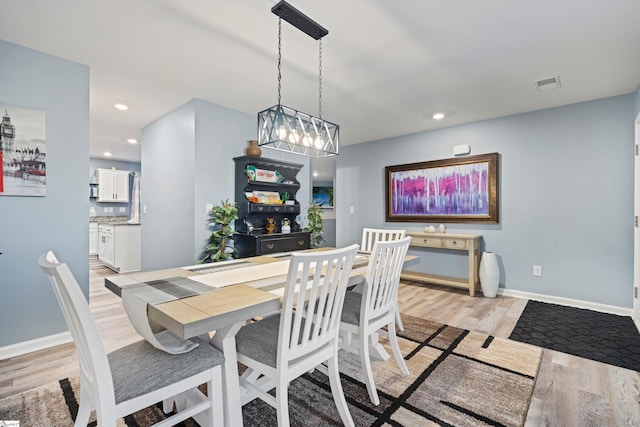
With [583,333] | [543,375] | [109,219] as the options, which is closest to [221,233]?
[543,375]

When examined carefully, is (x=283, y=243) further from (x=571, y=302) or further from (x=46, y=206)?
(x=571, y=302)

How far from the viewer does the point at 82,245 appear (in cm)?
267

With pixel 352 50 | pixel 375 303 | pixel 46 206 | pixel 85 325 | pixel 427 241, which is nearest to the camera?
pixel 85 325

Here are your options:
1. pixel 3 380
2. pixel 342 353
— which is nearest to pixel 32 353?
pixel 3 380

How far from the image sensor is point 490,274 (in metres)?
3.78

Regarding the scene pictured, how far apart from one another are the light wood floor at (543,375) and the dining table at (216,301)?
113cm

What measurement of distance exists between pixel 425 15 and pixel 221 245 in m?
2.87

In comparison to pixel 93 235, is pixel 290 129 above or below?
above

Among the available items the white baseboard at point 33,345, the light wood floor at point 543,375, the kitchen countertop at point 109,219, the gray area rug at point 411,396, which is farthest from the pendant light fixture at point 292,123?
the kitchen countertop at point 109,219

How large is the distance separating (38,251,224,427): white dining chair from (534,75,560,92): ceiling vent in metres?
3.53

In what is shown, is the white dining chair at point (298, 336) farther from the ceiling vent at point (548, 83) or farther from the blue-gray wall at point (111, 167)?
the blue-gray wall at point (111, 167)

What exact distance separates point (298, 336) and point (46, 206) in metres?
2.49

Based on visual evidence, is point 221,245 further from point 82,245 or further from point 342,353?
point 342,353

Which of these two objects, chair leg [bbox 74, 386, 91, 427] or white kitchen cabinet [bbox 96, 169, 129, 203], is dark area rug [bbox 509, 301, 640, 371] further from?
white kitchen cabinet [bbox 96, 169, 129, 203]
